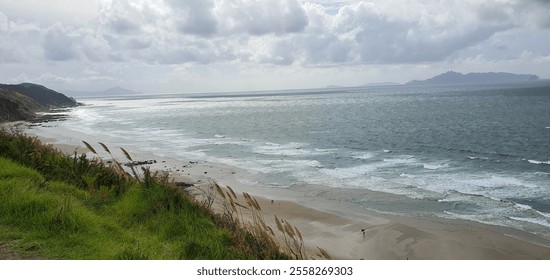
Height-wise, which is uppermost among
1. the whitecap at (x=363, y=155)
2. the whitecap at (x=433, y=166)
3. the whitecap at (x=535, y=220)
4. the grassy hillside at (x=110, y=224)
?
the grassy hillside at (x=110, y=224)

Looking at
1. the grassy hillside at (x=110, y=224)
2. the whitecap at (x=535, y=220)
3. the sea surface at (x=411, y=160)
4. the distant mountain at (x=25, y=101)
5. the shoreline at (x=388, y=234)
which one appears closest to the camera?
the grassy hillside at (x=110, y=224)

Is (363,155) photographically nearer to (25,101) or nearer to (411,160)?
(411,160)

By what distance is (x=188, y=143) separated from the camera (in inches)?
1688

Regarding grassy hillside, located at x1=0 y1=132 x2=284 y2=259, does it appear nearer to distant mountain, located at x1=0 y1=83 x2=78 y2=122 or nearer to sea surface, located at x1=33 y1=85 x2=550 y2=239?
sea surface, located at x1=33 y1=85 x2=550 y2=239

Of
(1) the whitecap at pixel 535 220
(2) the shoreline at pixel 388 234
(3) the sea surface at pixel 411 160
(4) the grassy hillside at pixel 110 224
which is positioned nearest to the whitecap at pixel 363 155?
(3) the sea surface at pixel 411 160

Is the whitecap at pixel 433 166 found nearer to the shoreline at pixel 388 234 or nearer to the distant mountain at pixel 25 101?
the shoreline at pixel 388 234

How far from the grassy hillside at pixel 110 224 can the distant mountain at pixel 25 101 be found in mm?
63302

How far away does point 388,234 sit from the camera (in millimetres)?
Answer: 15484

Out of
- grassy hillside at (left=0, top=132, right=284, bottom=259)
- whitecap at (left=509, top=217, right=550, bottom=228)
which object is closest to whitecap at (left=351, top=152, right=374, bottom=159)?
whitecap at (left=509, top=217, right=550, bottom=228)

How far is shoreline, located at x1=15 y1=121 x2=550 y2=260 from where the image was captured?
44.9 ft

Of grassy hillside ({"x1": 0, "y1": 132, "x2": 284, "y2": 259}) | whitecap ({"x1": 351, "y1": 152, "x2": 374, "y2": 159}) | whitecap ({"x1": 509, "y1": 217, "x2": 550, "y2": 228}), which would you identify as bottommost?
whitecap ({"x1": 351, "y1": 152, "x2": 374, "y2": 159})

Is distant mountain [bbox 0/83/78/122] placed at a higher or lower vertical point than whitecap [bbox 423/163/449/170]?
higher

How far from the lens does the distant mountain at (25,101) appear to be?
65787 mm

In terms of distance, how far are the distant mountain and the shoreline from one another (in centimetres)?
5985
